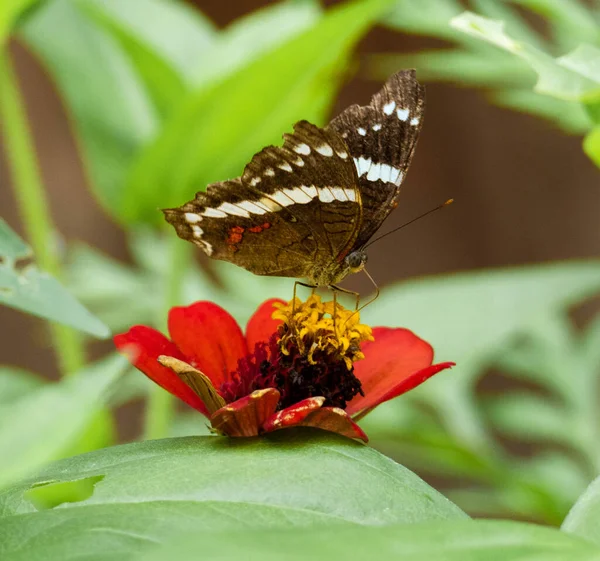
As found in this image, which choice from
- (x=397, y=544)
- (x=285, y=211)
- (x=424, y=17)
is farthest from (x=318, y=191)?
(x=424, y=17)

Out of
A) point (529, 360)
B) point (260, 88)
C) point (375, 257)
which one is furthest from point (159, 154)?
point (375, 257)

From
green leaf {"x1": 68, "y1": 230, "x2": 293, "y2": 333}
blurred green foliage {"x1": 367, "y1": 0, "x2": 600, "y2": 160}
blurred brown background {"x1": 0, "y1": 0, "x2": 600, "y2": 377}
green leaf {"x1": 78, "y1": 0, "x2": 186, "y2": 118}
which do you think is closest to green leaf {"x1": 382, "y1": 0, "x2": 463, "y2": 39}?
blurred green foliage {"x1": 367, "y1": 0, "x2": 600, "y2": 160}

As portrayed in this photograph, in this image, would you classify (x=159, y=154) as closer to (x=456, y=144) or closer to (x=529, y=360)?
(x=529, y=360)

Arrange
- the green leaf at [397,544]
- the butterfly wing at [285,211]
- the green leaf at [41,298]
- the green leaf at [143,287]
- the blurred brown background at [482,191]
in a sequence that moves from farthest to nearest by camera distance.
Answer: the blurred brown background at [482,191] → the green leaf at [143,287] → the butterfly wing at [285,211] → the green leaf at [41,298] → the green leaf at [397,544]

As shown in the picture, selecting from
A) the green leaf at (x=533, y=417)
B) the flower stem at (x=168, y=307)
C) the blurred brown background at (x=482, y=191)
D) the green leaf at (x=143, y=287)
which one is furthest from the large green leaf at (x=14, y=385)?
the blurred brown background at (x=482, y=191)

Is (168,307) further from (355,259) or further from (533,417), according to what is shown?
(533,417)

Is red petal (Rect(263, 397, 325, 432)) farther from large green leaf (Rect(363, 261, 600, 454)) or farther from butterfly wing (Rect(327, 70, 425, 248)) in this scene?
large green leaf (Rect(363, 261, 600, 454))

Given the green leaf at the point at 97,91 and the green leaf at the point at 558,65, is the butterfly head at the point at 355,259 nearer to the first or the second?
the green leaf at the point at 558,65
